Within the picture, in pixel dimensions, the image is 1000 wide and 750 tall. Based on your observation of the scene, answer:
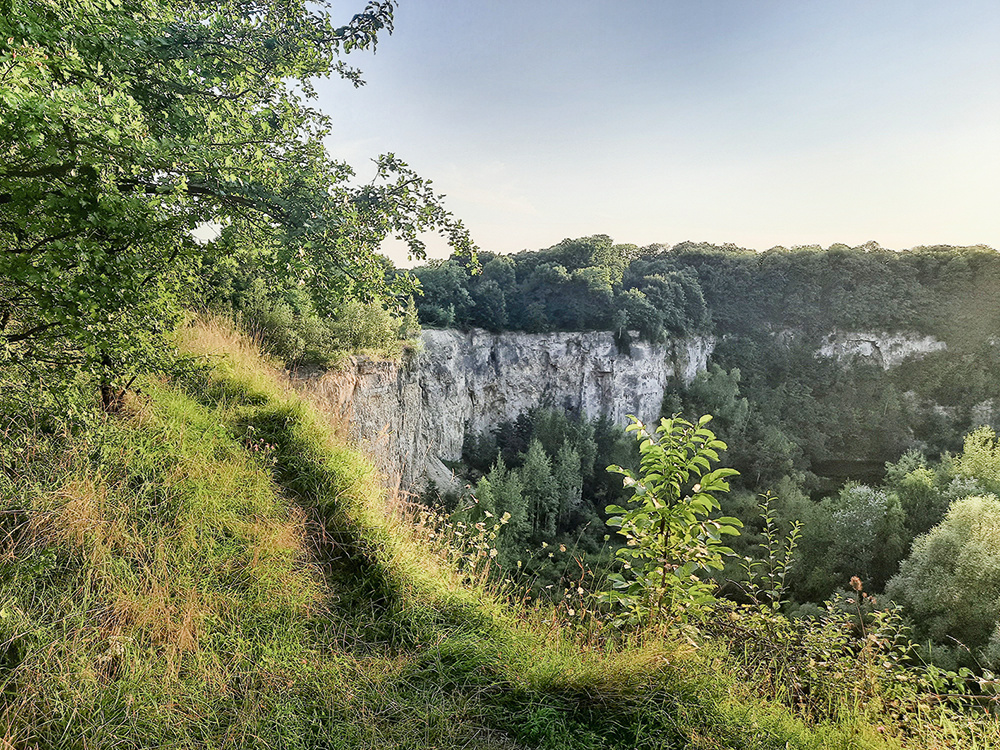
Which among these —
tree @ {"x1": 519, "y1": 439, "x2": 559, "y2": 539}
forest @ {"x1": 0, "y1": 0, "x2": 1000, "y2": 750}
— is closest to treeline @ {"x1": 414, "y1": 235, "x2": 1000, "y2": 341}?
tree @ {"x1": 519, "y1": 439, "x2": 559, "y2": 539}

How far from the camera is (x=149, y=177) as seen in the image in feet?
11.0

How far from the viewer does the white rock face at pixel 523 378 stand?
22.8 m

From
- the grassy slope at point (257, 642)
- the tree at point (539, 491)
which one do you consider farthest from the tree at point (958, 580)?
the grassy slope at point (257, 642)

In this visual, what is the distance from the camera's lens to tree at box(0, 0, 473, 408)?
2100mm

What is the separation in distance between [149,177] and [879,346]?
51.9 metres

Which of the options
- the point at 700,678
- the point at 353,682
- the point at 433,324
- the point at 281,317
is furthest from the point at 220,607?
the point at 433,324

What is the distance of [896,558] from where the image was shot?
62.3 feet

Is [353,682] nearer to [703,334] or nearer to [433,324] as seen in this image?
[433,324]

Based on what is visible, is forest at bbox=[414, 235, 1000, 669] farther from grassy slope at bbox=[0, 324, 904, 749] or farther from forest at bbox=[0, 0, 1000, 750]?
grassy slope at bbox=[0, 324, 904, 749]

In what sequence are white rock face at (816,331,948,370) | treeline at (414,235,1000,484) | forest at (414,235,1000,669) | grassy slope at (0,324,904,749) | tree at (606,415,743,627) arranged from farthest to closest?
white rock face at (816,331,948,370) → treeline at (414,235,1000,484) → forest at (414,235,1000,669) → tree at (606,415,743,627) → grassy slope at (0,324,904,749)

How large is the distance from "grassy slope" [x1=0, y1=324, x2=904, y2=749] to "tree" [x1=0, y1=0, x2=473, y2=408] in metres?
0.84

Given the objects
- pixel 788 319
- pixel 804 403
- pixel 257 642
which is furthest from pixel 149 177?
pixel 788 319

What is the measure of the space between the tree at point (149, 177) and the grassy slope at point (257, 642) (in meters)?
0.84

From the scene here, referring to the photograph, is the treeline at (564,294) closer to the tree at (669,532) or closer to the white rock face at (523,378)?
the white rock face at (523,378)
